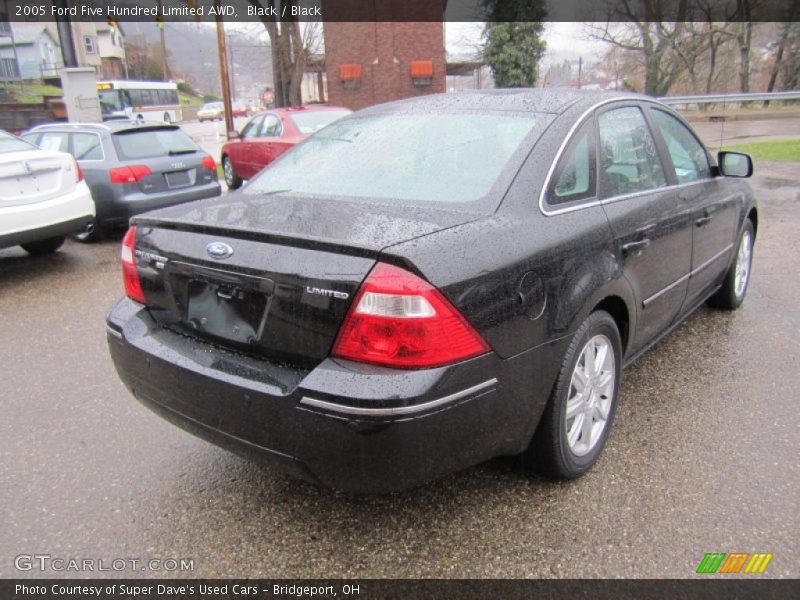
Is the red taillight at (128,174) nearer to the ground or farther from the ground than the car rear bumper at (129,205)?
farther from the ground

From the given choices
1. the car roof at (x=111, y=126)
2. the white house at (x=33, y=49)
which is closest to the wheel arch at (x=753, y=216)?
the car roof at (x=111, y=126)

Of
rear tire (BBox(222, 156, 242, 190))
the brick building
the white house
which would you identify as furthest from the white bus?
the white house

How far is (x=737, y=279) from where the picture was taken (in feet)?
15.0

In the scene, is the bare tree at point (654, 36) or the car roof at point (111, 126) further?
the bare tree at point (654, 36)

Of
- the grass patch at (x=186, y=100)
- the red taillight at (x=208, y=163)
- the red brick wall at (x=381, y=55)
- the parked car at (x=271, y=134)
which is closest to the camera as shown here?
the red taillight at (x=208, y=163)

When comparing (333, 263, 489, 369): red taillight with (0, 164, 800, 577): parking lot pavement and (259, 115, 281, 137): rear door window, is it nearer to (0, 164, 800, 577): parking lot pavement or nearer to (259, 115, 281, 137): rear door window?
(0, 164, 800, 577): parking lot pavement

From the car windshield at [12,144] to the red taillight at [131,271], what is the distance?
4319 millimetres

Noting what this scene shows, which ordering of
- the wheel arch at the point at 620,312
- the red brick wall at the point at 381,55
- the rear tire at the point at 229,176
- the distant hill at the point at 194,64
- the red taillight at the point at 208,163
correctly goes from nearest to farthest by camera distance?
the wheel arch at the point at 620,312 → the red taillight at the point at 208,163 → the rear tire at the point at 229,176 → the red brick wall at the point at 381,55 → the distant hill at the point at 194,64

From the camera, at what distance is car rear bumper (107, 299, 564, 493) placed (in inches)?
74.5

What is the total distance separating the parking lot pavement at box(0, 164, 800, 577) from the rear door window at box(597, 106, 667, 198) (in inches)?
46.2

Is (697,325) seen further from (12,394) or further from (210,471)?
(12,394)

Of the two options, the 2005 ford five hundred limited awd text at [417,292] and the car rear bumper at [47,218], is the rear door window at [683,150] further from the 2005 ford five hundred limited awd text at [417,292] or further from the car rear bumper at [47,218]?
the car rear bumper at [47,218]
